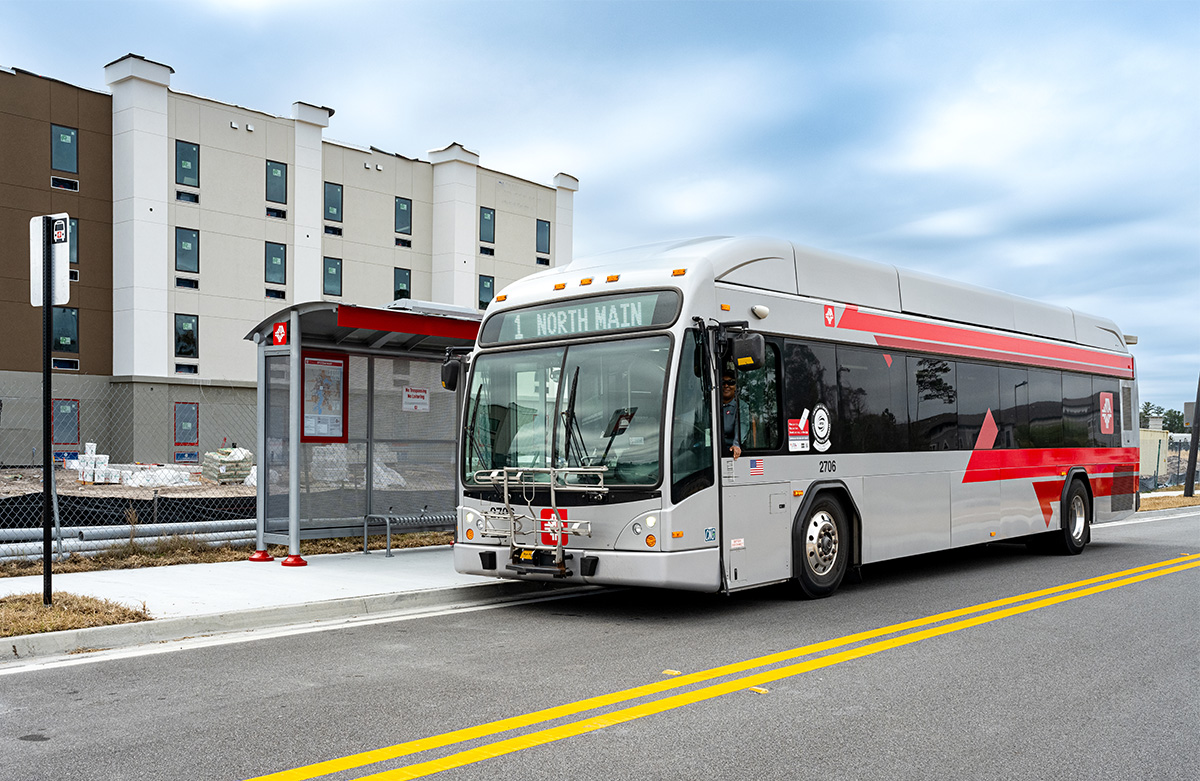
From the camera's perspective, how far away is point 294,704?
19.1ft

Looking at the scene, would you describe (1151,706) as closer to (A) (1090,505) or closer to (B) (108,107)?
(A) (1090,505)

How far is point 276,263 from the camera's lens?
41469 mm

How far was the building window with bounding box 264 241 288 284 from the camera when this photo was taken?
4125 cm

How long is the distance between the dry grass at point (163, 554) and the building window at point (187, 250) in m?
28.2

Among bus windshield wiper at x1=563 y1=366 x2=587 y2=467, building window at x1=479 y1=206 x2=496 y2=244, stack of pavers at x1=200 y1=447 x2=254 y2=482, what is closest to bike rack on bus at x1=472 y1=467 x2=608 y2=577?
bus windshield wiper at x1=563 y1=366 x2=587 y2=467

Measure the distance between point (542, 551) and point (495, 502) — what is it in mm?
735

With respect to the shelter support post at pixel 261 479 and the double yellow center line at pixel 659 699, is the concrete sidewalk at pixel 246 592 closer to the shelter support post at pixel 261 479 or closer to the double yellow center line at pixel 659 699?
the shelter support post at pixel 261 479

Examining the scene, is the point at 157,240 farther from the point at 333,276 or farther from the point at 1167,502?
the point at 1167,502

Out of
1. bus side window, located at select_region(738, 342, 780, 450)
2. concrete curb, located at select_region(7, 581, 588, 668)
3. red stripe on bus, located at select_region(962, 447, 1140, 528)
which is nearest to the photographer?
concrete curb, located at select_region(7, 581, 588, 668)

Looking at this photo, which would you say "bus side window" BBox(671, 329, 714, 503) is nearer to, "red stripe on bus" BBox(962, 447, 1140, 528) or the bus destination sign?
the bus destination sign

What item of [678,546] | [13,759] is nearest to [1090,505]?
[678,546]

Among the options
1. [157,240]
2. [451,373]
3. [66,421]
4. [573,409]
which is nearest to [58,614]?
[451,373]

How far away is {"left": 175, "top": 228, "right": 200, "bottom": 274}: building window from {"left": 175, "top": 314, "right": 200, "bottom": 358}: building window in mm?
1830

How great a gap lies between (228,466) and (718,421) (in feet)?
81.5
